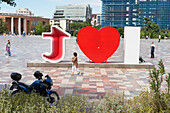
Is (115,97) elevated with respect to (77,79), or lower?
elevated

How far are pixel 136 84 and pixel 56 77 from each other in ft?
12.9

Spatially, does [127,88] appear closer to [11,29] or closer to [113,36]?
[113,36]

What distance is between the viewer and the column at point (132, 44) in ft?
48.6

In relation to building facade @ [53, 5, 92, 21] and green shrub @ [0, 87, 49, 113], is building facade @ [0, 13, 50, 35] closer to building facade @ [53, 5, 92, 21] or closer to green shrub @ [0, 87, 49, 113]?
building facade @ [53, 5, 92, 21]

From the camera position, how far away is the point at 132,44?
14938 mm

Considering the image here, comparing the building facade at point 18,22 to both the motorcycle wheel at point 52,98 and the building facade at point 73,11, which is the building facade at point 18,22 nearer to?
the building facade at point 73,11

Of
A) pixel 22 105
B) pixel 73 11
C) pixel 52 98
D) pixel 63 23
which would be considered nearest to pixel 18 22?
pixel 63 23

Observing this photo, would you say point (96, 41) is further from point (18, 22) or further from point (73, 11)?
point (73, 11)

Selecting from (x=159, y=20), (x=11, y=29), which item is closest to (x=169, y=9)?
(x=159, y=20)

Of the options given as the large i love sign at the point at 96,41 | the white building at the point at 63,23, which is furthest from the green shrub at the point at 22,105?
the white building at the point at 63,23

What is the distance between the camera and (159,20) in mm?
163750

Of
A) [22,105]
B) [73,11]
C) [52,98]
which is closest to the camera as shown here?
[22,105]

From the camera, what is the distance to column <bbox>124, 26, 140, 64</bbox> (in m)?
14.8

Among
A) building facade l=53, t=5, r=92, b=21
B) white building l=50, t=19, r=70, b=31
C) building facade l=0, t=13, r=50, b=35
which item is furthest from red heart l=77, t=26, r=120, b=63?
building facade l=53, t=5, r=92, b=21
